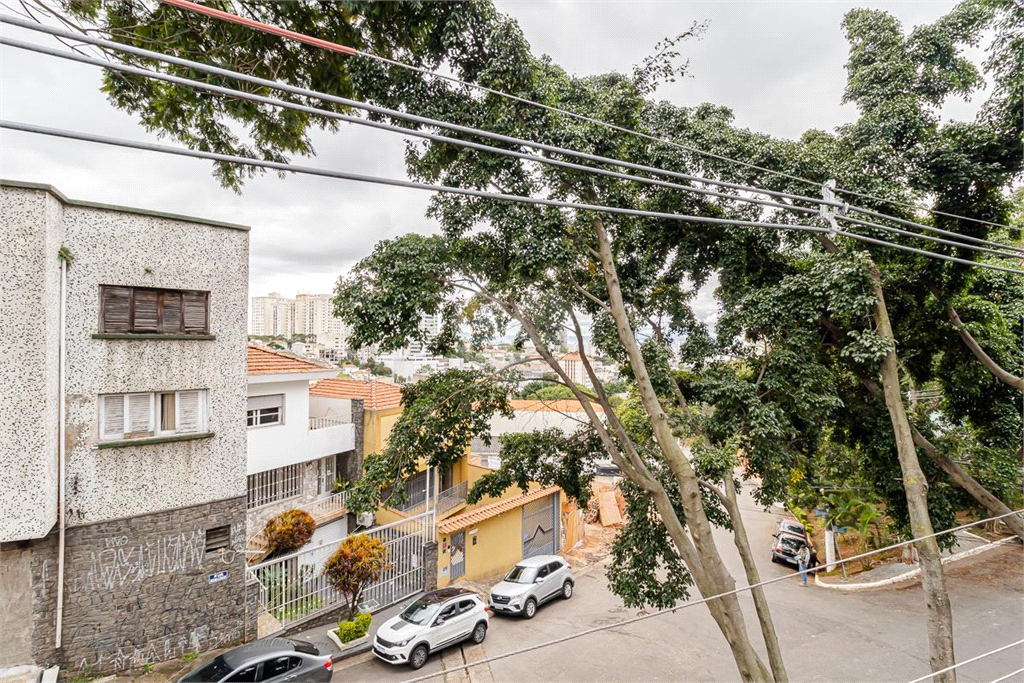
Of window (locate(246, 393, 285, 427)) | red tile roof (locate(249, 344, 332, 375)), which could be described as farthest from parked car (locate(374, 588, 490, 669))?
red tile roof (locate(249, 344, 332, 375))

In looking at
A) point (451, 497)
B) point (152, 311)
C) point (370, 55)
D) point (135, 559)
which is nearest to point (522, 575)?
point (451, 497)

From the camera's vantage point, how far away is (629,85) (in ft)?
14.6

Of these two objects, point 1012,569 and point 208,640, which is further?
point 1012,569

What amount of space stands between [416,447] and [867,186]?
4962 mm

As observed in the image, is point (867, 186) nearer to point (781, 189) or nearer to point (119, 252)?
point (781, 189)

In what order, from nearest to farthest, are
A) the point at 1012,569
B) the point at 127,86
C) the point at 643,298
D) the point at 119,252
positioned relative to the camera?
the point at 127,86 → the point at 119,252 → the point at 643,298 → the point at 1012,569

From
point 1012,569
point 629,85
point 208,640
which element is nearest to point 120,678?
point 208,640

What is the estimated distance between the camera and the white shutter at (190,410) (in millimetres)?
4211

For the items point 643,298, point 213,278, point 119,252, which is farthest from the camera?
point 643,298

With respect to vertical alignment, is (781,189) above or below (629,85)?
below

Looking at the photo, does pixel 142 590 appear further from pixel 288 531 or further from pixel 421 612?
pixel 421 612

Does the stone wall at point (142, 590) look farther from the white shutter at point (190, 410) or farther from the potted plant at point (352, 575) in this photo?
the potted plant at point (352, 575)

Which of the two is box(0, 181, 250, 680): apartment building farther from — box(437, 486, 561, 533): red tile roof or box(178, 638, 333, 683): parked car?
box(437, 486, 561, 533): red tile roof

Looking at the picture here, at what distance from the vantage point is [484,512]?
809cm
